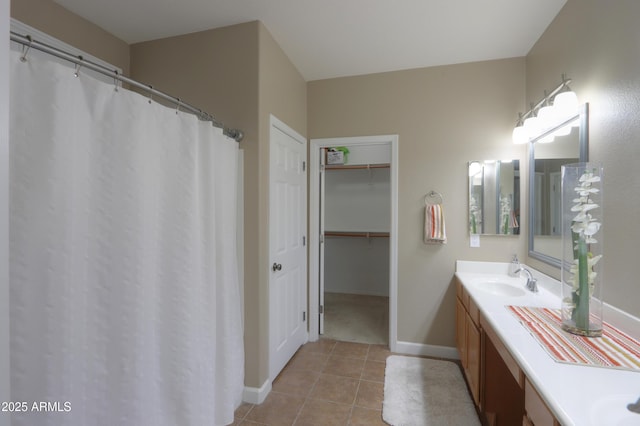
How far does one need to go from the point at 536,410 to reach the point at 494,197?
1890mm

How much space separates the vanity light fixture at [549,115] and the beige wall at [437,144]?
0.23m

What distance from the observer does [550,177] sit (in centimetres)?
205

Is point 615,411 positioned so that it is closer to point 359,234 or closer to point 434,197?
point 434,197

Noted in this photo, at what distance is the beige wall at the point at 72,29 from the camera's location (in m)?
1.66

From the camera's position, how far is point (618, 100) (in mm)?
1391

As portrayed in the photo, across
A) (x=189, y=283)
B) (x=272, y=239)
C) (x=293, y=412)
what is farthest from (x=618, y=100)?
(x=293, y=412)

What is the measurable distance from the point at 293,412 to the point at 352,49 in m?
2.75

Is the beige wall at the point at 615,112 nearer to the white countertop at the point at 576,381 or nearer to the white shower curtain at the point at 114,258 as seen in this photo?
the white countertop at the point at 576,381

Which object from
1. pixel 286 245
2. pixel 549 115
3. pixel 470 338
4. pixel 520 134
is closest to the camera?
pixel 549 115

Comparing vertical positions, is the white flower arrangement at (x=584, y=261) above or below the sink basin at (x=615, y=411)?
above

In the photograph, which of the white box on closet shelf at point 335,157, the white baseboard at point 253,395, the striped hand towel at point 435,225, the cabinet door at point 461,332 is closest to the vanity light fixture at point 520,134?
the striped hand towel at point 435,225

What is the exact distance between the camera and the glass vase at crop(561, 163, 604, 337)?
1.29 m

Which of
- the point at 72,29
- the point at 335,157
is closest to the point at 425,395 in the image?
the point at 335,157

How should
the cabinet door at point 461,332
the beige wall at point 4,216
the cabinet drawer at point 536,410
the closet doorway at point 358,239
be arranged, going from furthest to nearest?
the closet doorway at point 358,239 < the cabinet door at point 461,332 < the cabinet drawer at point 536,410 < the beige wall at point 4,216
